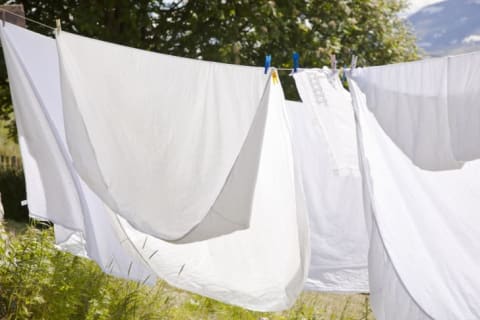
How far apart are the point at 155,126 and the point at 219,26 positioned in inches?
226

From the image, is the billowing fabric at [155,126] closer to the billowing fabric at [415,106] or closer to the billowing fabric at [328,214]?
the billowing fabric at [415,106]

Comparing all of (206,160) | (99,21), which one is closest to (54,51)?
(206,160)

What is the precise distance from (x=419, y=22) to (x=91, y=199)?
15716cm

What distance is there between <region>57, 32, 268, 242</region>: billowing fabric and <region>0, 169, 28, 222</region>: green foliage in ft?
20.1

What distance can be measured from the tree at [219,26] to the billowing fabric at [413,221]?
16.5 ft

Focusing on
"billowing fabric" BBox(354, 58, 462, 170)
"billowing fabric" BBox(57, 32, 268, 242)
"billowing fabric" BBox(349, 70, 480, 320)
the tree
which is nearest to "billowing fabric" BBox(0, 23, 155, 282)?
"billowing fabric" BBox(57, 32, 268, 242)

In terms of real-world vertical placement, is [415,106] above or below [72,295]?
above

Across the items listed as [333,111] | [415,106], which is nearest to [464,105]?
[415,106]

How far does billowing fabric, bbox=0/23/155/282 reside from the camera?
3.16 m

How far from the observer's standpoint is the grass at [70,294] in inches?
124

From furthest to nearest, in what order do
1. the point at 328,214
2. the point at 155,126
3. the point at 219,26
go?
the point at 219,26 < the point at 328,214 < the point at 155,126

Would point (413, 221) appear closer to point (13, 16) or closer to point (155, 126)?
point (155, 126)

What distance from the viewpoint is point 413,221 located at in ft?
8.64

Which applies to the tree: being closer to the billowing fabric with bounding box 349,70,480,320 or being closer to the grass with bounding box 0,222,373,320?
the grass with bounding box 0,222,373,320
